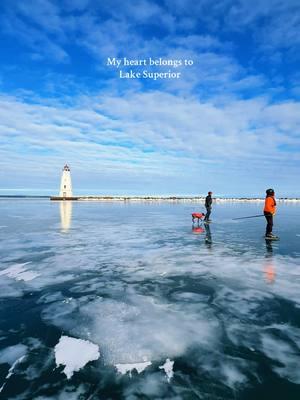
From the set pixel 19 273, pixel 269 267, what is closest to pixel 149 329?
pixel 19 273

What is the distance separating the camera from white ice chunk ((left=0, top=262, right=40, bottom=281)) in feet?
22.6

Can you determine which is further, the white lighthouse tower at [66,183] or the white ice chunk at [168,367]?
the white lighthouse tower at [66,183]

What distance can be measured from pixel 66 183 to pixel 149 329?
73.7 metres

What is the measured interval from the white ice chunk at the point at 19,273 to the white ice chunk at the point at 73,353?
3.19 m

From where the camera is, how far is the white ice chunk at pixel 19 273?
6.90 metres

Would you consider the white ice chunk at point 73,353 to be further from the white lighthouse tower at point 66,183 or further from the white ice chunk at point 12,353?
the white lighthouse tower at point 66,183

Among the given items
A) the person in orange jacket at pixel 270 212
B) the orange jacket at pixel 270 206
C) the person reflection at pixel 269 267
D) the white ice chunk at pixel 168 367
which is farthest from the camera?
the orange jacket at pixel 270 206

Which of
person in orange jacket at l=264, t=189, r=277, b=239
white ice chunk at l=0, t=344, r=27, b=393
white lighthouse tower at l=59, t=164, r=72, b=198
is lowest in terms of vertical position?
white ice chunk at l=0, t=344, r=27, b=393

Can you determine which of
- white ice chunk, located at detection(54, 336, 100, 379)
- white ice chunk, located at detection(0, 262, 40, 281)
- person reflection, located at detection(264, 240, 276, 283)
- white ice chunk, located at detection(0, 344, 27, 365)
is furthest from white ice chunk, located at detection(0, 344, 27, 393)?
person reflection, located at detection(264, 240, 276, 283)

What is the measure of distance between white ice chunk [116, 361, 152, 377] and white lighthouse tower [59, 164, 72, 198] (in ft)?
230

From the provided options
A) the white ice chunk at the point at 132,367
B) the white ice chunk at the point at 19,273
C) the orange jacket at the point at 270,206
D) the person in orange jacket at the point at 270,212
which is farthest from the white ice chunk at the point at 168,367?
the orange jacket at the point at 270,206

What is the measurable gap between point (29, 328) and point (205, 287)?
337 centimetres

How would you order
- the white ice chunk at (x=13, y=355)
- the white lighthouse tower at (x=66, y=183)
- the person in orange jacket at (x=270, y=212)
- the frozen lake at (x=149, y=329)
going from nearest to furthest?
the frozen lake at (x=149, y=329), the white ice chunk at (x=13, y=355), the person in orange jacket at (x=270, y=212), the white lighthouse tower at (x=66, y=183)

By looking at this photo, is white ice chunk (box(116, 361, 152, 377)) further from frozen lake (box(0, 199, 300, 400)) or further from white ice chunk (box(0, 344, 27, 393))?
white ice chunk (box(0, 344, 27, 393))
